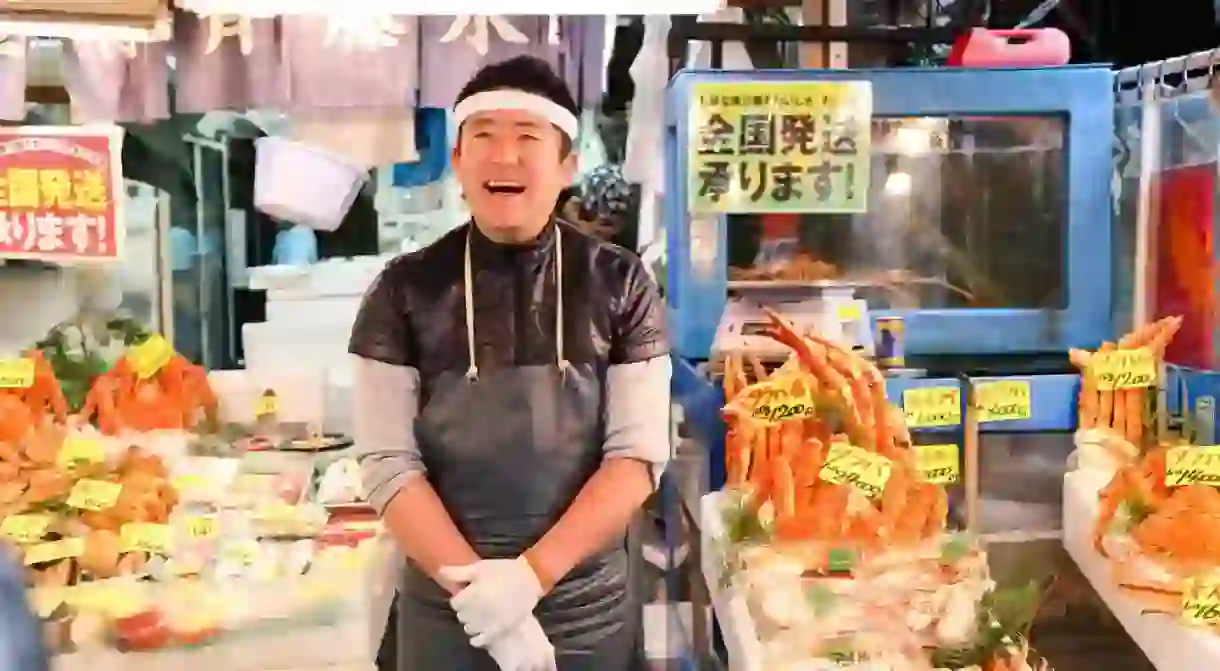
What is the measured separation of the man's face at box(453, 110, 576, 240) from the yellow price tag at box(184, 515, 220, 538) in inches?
26.5

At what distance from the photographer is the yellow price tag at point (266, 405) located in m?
2.22

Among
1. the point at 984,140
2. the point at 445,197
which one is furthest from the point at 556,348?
the point at 984,140

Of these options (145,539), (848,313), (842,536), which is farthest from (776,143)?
(145,539)

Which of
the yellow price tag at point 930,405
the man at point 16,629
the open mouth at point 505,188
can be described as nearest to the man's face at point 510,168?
the open mouth at point 505,188

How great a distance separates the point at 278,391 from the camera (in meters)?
2.21

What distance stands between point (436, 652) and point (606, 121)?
951mm

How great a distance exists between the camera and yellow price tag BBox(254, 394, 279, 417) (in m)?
2.22

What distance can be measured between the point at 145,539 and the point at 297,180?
0.65 meters

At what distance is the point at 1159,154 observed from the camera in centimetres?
236

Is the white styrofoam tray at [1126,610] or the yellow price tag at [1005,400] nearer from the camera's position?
A: the white styrofoam tray at [1126,610]

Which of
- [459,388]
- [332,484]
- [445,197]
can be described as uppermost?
[445,197]

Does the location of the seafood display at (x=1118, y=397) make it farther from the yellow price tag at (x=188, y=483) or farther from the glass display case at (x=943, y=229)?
the yellow price tag at (x=188, y=483)

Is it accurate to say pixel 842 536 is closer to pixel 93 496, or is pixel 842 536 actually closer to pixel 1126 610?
pixel 1126 610

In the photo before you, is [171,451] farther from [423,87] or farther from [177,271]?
[423,87]
